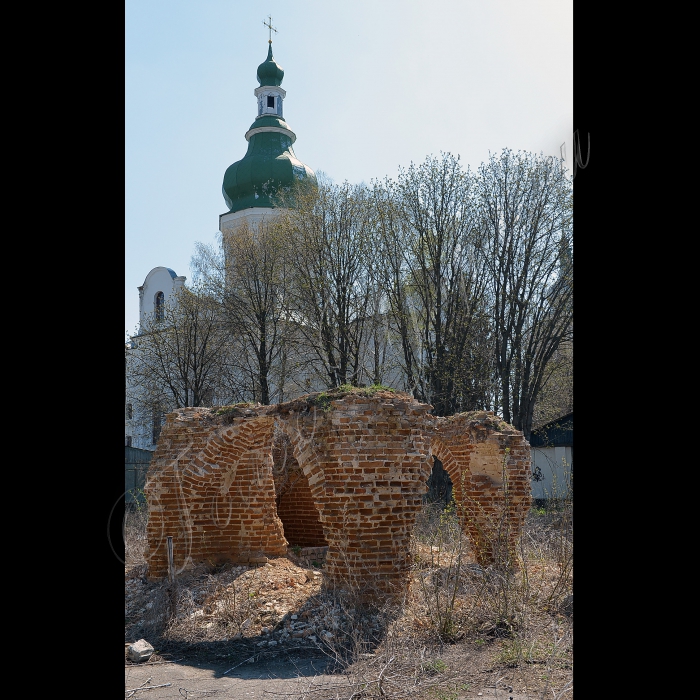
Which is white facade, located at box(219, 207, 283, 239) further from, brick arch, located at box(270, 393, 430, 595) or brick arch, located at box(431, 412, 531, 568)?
brick arch, located at box(270, 393, 430, 595)

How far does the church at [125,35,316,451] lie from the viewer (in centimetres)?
2573

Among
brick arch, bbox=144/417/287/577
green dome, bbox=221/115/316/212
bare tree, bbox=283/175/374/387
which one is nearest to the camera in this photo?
brick arch, bbox=144/417/287/577

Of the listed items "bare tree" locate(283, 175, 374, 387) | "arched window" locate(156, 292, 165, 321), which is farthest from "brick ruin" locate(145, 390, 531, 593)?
"arched window" locate(156, 292, 165, 321)

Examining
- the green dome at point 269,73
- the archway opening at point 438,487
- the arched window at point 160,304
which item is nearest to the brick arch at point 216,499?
the archway opening at point 438,487

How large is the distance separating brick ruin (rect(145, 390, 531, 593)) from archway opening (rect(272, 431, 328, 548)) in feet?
0.08

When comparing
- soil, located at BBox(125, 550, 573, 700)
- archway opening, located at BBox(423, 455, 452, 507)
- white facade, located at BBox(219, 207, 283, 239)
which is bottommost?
archway opening, located at BBox(423, 455, 452, 507)

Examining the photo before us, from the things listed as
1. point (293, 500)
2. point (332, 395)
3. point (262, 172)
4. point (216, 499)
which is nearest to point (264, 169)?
point (262, 172)

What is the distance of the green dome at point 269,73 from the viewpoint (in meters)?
29.5

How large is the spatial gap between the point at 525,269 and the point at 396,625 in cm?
1416
